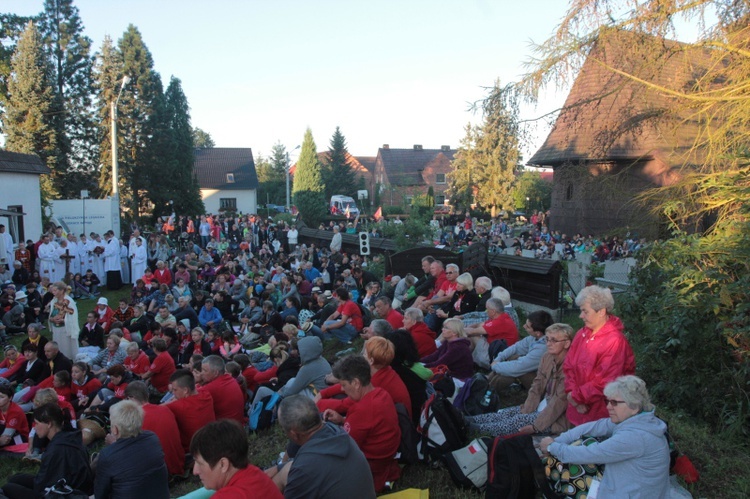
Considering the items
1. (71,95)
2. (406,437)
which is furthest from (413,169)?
(406,437)

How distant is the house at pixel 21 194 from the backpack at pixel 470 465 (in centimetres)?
1860

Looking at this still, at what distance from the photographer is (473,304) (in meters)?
8.99

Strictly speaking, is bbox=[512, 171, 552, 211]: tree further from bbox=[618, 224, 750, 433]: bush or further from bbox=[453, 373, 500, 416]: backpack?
bbox=[453, 373, 500, 416]: backpack

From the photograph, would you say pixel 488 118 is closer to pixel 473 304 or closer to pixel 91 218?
pixel 473 304

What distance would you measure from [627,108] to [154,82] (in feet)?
113

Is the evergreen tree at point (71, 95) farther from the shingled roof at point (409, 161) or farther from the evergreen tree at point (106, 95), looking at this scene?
the shingled roof at point (409, 161)

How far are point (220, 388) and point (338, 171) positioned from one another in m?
56.9

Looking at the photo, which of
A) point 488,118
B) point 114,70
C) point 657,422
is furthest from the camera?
point 114,70

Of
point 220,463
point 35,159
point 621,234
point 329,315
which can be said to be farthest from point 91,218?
point 220,463

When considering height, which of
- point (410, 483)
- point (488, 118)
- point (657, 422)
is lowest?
point (410, 483)

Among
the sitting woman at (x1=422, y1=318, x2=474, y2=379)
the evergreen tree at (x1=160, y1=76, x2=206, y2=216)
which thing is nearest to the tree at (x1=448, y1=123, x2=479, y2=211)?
the evergreen tree at (x1=160, y1=76, x2=206, y2=216)

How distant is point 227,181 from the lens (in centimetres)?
5719

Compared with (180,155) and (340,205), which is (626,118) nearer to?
(180,155)

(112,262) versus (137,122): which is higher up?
(137,122)
